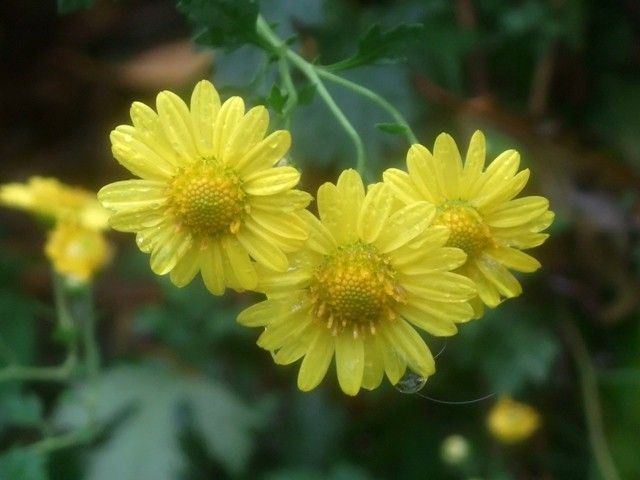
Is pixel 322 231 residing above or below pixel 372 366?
above

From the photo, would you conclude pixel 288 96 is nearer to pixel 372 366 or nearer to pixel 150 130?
pixel 150 130

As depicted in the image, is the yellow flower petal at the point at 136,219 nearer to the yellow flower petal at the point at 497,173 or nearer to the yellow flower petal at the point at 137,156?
the yellow flower petal at the point at 137,156

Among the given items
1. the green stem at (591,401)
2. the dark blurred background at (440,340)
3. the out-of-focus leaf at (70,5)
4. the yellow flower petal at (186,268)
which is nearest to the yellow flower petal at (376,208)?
the yellow flower petal at (186,268)

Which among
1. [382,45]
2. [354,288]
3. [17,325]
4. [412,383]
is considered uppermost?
[17,325]

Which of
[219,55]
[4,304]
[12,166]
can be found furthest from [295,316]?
[12,166]

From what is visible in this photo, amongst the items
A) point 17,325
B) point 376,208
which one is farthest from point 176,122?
point 17,325
